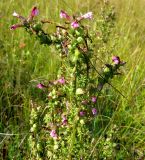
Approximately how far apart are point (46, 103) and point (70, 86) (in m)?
0.70

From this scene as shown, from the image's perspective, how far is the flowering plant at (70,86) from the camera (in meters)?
1.41

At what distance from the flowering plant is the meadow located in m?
0.01

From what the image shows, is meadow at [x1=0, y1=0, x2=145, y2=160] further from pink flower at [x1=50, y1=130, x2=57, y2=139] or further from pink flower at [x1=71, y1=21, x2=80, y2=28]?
pink flower at [x1=71, y1=21, x2=80, y2=28]

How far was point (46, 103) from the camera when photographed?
218cm

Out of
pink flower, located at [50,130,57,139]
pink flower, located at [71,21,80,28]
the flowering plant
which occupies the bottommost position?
pink flower, located at [50,130,57,139]

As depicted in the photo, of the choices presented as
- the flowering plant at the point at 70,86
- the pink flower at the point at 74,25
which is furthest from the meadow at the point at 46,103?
the pink flower at the point at 74,25

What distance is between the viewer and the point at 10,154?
2189mm

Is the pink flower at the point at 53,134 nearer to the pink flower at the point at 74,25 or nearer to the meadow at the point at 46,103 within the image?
the meadow at the point at 46,103

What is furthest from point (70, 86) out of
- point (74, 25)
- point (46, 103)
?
point (46, 103)

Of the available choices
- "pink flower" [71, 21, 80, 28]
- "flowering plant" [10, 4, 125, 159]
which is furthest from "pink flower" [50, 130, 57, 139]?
"pink flower" [71, 21, 80, 28]

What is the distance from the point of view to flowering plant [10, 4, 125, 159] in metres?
1.41

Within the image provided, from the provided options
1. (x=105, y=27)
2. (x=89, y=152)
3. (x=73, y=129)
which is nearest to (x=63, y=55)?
(x=73, y=129)

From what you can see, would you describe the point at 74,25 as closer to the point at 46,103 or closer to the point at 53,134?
the point at 53,134

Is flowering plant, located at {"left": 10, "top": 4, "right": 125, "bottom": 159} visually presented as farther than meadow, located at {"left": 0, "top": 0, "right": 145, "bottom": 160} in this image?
No
